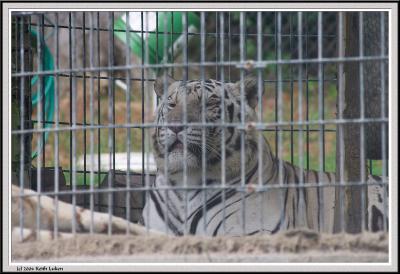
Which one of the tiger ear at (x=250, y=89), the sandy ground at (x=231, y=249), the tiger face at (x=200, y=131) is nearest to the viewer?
the sandy ground at (x=231, y=249)

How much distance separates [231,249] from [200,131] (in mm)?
1619

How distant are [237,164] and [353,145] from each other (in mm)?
801

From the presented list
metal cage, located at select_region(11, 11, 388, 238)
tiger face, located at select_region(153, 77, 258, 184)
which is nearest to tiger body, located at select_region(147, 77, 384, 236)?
tiger face, located at select_region(153, 77, 258, 184)

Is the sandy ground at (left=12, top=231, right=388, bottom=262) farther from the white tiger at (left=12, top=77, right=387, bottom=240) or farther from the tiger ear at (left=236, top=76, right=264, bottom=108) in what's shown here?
the tiger ear at (left=236, top=76, right=264, bottom=108)

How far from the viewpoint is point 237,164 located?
5.77 meters

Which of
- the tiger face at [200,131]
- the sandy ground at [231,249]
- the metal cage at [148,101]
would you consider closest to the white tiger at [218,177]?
the tiger face at [200,131]

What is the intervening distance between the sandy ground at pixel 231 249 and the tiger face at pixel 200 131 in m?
1.45

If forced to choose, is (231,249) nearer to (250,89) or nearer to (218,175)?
(218,175)

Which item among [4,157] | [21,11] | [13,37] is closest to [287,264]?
[4,157]

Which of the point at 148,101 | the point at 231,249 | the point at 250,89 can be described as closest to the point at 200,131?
the point at 250,89

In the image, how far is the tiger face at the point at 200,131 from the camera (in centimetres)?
559

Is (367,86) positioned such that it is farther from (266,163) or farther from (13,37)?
(13,37)

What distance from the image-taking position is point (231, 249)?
13.4 feet

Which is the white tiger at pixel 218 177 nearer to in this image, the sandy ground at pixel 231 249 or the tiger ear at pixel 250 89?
the tiger ear at pixel 250 89
